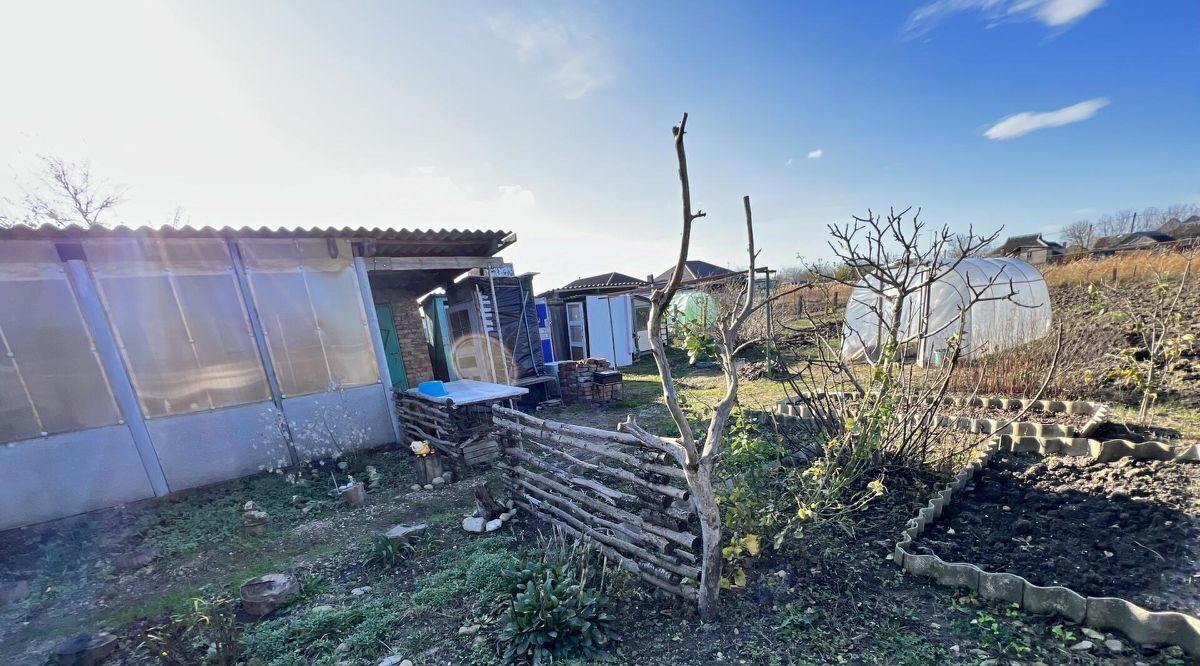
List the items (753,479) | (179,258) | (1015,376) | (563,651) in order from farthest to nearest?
(1015,376)
(179,258)
(753,479)
(563,651)

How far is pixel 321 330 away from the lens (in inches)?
232

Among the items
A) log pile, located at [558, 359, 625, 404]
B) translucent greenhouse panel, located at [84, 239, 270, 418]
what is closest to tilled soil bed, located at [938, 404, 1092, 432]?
log pile, located at [558, 359, 625, 404]

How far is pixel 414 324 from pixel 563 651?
7.79 meters

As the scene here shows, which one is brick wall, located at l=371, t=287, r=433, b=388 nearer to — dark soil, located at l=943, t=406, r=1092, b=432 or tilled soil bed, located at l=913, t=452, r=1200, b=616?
tilled soil bed, located at l=913, t=452, r=1200, b=616

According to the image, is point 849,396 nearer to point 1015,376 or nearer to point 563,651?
point 1015,376

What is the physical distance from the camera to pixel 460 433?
17.3ft

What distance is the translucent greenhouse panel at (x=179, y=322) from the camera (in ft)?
15.6

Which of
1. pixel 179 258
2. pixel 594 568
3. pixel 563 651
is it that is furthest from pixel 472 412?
pixel 179 258

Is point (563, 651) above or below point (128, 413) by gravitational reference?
below

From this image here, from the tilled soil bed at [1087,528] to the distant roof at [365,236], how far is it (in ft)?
20.8

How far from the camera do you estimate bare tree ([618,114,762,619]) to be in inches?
69.7

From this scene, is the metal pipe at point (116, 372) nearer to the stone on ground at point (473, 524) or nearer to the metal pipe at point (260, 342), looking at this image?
the metal pipe at point (260, 342)

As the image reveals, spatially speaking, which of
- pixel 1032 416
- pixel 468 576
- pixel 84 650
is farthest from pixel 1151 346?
pixel 84 650

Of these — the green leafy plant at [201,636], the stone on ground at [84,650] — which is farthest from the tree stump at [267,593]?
the stone on ground at [84,650]
